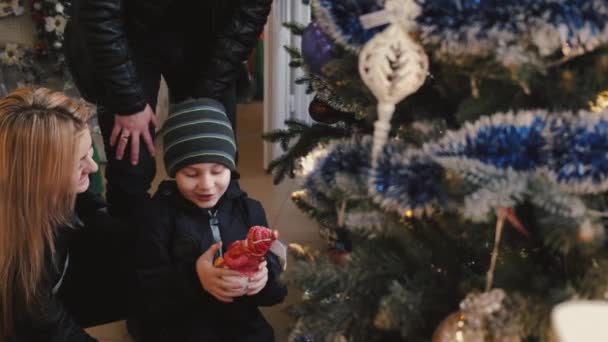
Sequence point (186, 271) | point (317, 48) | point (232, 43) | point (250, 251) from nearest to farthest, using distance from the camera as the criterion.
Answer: point (317, 48)
point (250, 251)
point (186, 271)
point (232, 43)

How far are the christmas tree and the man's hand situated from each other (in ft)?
2.14

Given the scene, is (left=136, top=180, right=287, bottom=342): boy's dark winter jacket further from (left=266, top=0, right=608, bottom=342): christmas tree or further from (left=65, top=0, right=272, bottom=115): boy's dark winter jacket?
(left=266, top=0, right=608, bottom=342): christmas tree

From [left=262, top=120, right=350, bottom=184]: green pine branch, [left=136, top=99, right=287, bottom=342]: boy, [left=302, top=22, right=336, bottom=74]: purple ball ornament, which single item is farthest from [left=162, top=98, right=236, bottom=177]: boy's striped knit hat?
[left=302, top=22, right=336, bottom=74]: purple ball ornament

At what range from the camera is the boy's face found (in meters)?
1.24

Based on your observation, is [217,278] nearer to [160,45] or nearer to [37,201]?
[37,201]

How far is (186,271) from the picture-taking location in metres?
1.23

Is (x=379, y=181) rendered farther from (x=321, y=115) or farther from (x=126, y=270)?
(x=126, y=270)

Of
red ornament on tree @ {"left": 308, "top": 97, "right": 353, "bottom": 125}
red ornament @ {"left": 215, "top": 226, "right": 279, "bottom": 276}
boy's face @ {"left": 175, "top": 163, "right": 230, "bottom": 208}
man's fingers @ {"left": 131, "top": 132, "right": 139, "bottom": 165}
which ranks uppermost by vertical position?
red ornament on tree @ {"left": 308, "top": 97, "right": 353, "bottom": 125}

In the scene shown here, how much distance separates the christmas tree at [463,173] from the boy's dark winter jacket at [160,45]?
581 mm

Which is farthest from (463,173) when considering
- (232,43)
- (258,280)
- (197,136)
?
(232,43)

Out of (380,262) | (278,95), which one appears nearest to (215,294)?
(380,262)

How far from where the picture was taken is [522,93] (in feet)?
2.24

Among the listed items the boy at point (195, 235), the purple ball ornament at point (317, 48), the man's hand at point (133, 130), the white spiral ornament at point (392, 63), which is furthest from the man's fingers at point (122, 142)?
the white spiral ornament at point (392, 63)

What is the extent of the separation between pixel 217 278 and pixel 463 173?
638 millimetres
